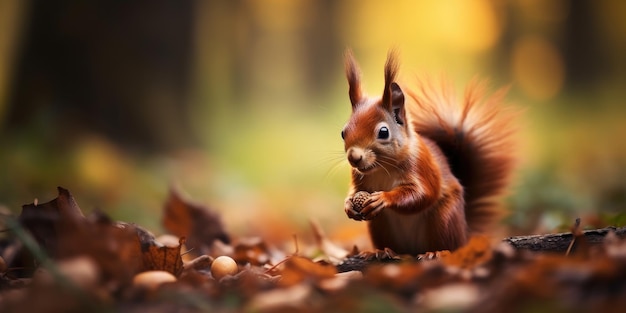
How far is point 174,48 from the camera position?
3.85 metres

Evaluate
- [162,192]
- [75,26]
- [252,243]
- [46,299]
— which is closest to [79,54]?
[75,26]

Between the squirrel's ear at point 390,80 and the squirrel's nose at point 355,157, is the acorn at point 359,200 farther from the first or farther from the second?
the squirrel's ear at point 390,80

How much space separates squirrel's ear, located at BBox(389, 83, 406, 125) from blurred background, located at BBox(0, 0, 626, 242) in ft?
5.07

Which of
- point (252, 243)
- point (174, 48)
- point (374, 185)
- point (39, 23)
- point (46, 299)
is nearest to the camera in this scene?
point (46, 299)

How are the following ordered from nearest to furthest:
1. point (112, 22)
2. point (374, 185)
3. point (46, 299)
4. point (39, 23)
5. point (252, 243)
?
point (46, 299)
point (374, 185)
point (252, 243)
point (39, 23)
point (112, 22)

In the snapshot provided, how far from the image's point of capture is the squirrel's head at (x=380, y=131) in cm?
137

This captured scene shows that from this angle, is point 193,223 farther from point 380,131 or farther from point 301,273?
point 301,273

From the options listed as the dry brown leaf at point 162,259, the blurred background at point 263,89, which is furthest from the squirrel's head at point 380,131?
the blurred background at point 263,89

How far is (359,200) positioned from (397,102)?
25 centimetres

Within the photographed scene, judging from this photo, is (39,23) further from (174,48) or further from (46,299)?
(46,299)

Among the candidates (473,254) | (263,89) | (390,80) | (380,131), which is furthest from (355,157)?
(263,89)

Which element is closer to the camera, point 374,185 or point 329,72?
point 374,185

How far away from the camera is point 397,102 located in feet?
4.73

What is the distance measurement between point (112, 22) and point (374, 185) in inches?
103
